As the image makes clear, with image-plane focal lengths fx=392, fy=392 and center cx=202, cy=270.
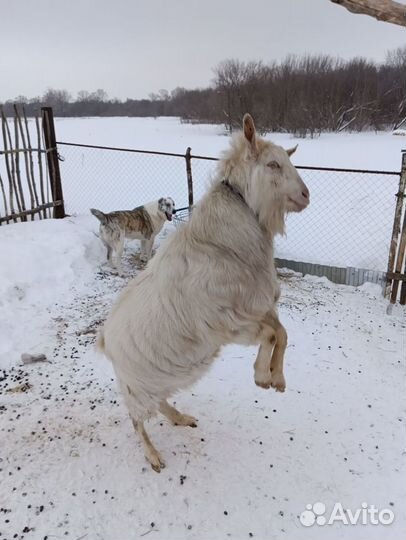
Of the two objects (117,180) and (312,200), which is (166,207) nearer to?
(312,200)

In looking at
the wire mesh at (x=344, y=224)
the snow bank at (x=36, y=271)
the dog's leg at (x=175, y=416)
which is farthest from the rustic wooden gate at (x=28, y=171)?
the dog's leg at (x=175, y=416)

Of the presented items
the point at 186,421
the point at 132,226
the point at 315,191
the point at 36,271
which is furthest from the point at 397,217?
the point at 315,191

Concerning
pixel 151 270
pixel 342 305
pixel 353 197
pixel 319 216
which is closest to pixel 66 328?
pixel 151 270

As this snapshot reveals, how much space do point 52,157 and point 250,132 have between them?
A: 22.0 feet

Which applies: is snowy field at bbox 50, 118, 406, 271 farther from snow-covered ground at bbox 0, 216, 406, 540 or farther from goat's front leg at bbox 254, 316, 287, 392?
snow-covered ground at bbox 0, 216, 406, 540

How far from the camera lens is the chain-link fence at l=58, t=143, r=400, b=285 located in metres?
6.57

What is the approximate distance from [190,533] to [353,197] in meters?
10.5

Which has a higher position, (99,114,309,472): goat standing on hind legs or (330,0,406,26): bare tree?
(330,0,406,26): bare tree

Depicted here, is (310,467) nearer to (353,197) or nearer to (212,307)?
(212,307)

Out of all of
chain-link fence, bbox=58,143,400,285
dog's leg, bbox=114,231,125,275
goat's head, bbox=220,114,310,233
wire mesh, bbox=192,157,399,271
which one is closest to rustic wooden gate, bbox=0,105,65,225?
chain-link fence, bbox=58,143,400,285

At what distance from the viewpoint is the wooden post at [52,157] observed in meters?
7.59

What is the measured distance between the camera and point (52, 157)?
778cm

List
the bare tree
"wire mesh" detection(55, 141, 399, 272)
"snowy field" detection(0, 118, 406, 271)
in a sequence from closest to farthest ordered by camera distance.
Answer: the bare tree → "wire mesh" detection(55, 141, 399, 272) → "snowy field" detection(0, 118, 406, 271)

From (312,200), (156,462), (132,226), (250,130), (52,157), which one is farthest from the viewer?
(312,200)
